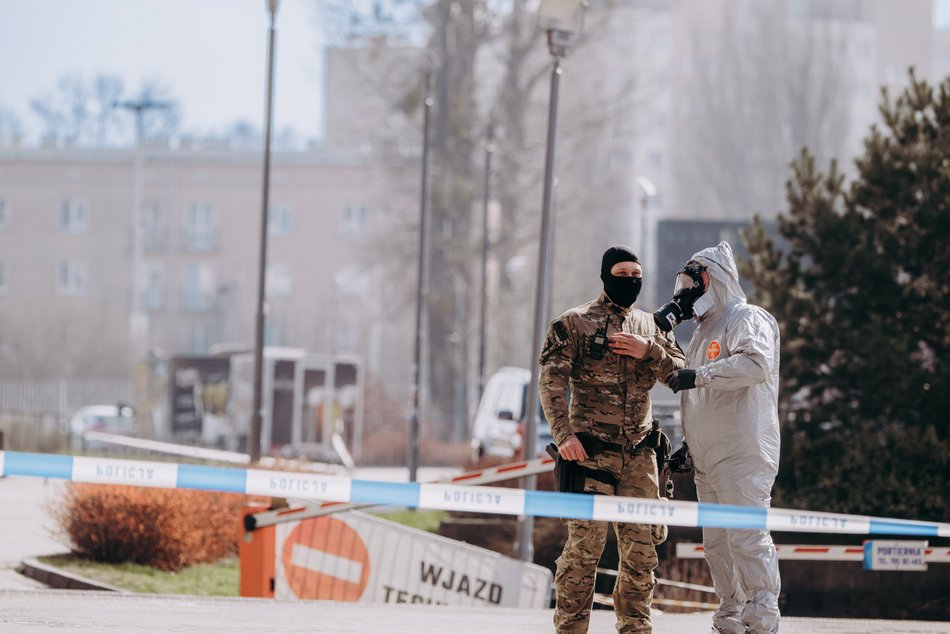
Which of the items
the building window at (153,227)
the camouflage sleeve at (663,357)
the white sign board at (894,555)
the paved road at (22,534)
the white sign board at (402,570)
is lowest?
the paved road at (22,534)

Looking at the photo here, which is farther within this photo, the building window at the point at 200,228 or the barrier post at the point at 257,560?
the building window at the point at 200,228

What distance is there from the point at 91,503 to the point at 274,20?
30.6 feet

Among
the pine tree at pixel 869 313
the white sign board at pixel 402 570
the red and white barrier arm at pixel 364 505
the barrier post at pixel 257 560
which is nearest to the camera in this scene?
the red and white barrier arm at pixel 364 505

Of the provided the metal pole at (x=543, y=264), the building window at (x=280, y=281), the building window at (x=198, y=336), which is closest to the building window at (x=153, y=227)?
the building window at (x=198, y=336)

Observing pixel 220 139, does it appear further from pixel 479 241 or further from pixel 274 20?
pixel 274 20

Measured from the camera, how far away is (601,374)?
21.8 ft

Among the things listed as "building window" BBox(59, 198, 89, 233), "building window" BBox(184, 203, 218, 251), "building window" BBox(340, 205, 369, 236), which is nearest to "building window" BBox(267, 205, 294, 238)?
"building window" BBox(340, 205, 369, 236)

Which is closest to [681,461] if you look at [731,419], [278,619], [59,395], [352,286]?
[731,419]

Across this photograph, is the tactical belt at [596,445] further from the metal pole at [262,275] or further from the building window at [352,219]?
the building window at [352,219]

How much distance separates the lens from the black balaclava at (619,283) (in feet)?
21.8

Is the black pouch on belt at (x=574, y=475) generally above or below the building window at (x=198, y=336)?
above

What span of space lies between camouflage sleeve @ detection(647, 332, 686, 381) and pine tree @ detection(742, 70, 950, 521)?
6200 mm

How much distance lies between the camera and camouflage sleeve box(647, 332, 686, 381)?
21.7 ft

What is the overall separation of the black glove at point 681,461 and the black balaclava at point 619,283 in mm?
929
